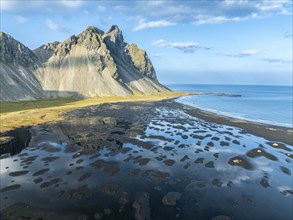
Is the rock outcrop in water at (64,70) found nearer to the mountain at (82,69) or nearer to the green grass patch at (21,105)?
the mountain at (82,69)

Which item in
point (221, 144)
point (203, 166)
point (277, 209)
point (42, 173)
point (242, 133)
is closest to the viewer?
point (277, 209)

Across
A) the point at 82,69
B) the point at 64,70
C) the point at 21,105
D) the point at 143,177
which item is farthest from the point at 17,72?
the point at 143,177

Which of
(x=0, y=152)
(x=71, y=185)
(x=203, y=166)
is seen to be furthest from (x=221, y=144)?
(x=0, y=152)

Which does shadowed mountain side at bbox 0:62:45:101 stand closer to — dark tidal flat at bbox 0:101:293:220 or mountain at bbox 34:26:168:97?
mountain at bbox 34:26:168:97

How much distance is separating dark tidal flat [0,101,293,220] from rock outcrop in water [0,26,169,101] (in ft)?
300

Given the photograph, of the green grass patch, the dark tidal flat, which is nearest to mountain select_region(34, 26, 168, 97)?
the green grass patch

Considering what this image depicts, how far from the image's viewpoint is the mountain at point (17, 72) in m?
114

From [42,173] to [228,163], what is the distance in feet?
80.7

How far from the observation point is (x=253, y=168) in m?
31.5

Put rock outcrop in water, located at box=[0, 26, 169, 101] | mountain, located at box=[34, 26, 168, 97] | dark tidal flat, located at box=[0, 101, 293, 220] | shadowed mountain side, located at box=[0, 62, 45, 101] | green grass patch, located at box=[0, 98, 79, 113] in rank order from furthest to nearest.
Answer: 1. mountain, located at box=[34, 26, 168, 97]
2. rock outcrop in water, located at box=[0, 26, 169, 101]
3. shadowed mountain side, located at box=[0, 62, 45, 101]
4. green grass patch, located at box=[0, 98, 79, 113]
5. dark tidal flat, located at box=[0, 101, 293, 220]

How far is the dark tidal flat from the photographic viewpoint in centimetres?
2017

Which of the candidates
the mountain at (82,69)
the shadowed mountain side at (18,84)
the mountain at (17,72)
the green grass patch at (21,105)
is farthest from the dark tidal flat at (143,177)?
the mountain at (82,69)

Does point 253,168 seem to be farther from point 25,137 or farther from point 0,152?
point 25,137

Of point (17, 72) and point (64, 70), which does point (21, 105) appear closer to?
point (17, 72)
